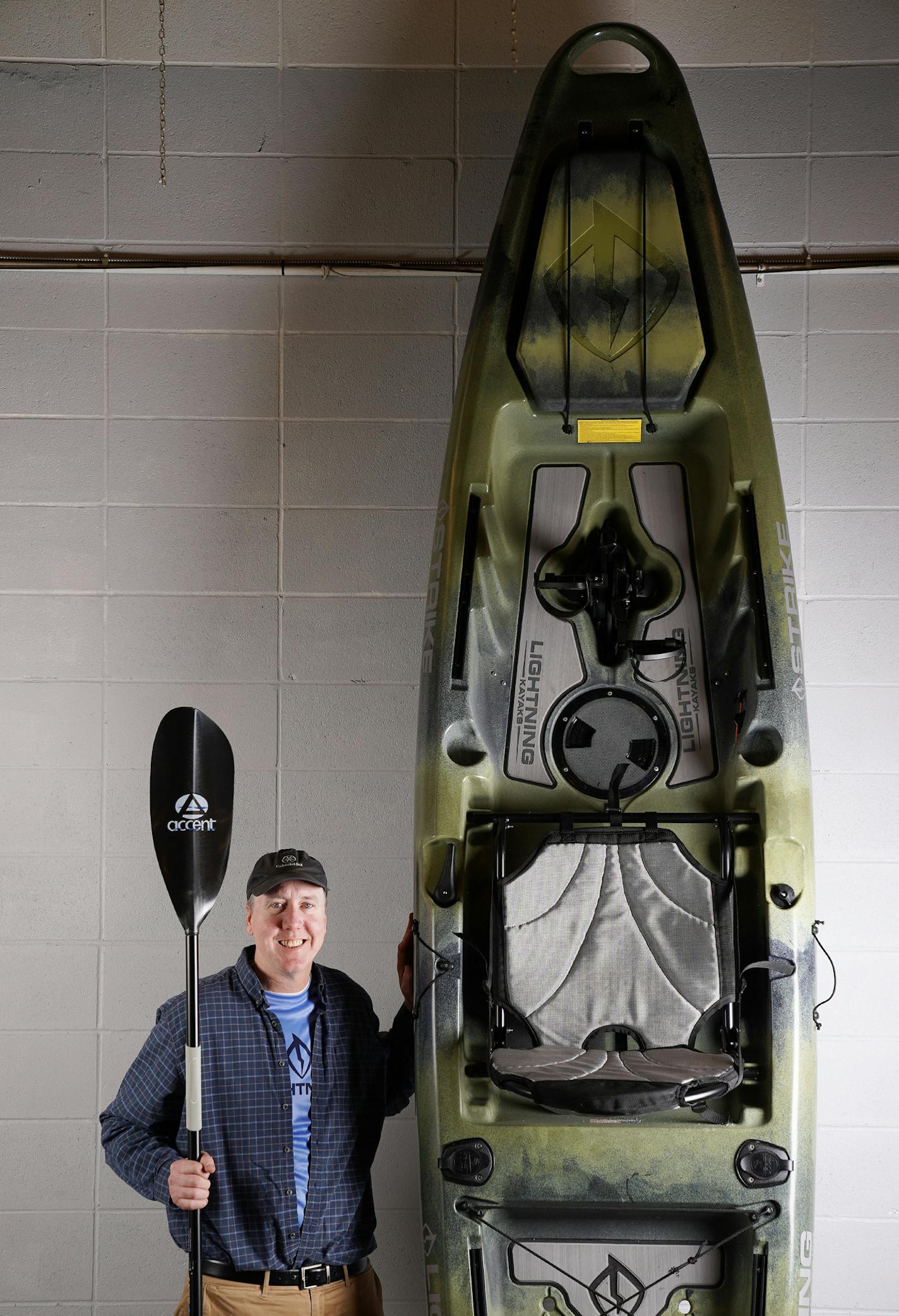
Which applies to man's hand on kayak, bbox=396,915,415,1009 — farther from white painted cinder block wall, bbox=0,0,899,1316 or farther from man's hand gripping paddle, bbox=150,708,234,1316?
white painted cinder block wall, bbox=0,0,899,1316

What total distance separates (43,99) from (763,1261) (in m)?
3.22

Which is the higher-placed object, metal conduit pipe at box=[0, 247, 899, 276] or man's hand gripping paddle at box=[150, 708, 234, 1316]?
metal conduit pipe at box=[0, 247, 899, 276]

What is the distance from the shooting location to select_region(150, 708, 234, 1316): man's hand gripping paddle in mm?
2131

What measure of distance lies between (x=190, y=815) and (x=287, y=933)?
29cm

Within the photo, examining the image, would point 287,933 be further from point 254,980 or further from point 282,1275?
point 282,1275

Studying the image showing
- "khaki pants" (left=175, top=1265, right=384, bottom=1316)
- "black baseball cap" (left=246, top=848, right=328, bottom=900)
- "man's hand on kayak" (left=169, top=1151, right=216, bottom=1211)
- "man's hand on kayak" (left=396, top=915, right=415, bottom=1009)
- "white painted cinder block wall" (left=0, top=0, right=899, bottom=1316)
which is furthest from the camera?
"white painted cinder block wall" (left=0, top=0, right=899, bottom=1316)

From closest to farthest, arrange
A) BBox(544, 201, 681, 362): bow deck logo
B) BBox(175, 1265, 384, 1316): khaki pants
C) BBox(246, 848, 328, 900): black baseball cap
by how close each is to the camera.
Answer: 1. BBox(175, 1265, 384, 1316): khaki pants
2. BBox(246, 848, 328, 900): black baseball cap
3. BBox(544, 201, 681, 362): bow deck logo

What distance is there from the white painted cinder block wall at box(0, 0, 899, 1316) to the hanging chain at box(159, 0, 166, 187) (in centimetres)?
3

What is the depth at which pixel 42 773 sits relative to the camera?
9.55ft

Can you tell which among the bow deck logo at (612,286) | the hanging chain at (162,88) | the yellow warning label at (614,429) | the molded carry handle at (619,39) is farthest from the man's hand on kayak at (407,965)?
the hanging chain at (162,88)

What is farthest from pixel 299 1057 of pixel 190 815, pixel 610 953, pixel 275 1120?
pixel 610 953

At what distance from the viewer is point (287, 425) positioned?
2.94m

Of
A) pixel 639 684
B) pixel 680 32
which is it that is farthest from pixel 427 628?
pixel 680 32

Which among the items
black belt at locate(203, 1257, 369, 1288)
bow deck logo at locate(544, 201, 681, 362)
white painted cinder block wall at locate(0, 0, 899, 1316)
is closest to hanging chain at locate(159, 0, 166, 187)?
white painted cinder block wall at locate(0, 0, 899, 1316)
